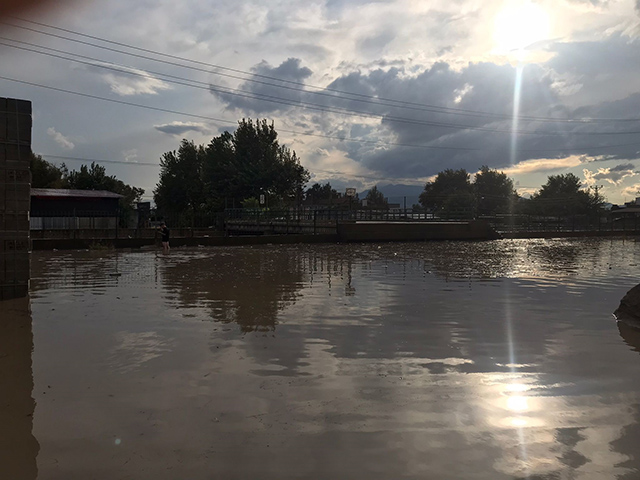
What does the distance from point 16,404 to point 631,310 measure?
8.40 metres

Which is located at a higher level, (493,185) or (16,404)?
(493,185)

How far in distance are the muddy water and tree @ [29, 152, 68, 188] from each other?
53.4 meters

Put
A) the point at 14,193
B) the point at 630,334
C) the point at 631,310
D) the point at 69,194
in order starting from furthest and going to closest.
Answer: the point at 69,194
the point at 14,193
the point at 631,310
the point at 630,334

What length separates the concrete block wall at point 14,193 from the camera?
1134 cm

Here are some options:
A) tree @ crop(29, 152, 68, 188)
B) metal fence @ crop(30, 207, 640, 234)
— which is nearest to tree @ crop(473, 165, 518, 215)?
metal fence @ crop(30, 207, 640, 234)

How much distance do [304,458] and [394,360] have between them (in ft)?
8.77

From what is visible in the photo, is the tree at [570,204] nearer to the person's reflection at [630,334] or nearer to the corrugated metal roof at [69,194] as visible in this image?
the corrugated metal roof at [69,194]

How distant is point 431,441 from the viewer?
4043 millimetres

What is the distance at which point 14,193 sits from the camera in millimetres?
11516

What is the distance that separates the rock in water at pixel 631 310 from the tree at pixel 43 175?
189 ft

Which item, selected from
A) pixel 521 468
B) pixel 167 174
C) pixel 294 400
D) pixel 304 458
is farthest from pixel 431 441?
pixel 167 174

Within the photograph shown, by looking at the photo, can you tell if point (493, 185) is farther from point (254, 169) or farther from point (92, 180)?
point (92, 180)

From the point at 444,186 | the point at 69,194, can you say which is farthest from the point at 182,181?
the point at 444,186

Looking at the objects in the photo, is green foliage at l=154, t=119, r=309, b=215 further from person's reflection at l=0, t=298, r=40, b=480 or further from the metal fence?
person's reflection at l=0, t=298, r=40, b=480
